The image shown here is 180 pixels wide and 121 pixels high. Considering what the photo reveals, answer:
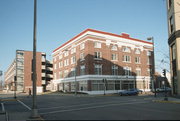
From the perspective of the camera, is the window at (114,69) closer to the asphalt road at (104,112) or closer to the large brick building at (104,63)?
the large brick building at (104,63)

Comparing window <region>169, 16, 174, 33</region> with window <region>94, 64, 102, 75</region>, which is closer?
window <region>169, 16, 174, 33</region>

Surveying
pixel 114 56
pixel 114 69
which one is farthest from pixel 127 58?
pixel 114 69

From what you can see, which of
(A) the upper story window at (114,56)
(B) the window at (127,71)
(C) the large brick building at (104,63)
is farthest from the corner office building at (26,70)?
(B) the window at (127,71)

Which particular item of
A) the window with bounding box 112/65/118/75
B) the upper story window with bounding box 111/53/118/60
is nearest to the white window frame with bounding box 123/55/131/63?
the upper story window with bounding box 111/53/118/60

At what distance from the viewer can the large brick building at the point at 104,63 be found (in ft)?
154

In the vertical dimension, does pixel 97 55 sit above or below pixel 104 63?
above

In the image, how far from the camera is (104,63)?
161 feet

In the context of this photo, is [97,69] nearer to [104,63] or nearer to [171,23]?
[104,63]

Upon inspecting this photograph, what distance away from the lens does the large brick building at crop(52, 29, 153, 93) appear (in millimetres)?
46875

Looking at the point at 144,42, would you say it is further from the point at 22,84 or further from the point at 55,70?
the point at 22,84

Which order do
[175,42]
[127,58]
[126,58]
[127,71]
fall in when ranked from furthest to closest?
[127,58], [126,58], [127,71], [175,42]

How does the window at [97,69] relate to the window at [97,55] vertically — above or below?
below

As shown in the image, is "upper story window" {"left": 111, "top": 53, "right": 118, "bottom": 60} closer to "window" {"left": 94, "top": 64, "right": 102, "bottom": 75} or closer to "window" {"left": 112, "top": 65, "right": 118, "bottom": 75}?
"window" {"left": 112, "top": 65, "right": 118, "bottom": 75}

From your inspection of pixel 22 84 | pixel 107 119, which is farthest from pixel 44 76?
pixel 107 119
